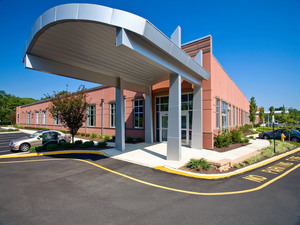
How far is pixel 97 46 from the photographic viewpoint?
7.44 m

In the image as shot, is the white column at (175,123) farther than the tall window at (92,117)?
No

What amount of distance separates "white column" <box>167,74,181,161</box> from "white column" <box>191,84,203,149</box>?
3782 millimetres

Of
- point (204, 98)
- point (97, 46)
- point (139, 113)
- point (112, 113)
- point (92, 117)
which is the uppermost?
point (97, 46)


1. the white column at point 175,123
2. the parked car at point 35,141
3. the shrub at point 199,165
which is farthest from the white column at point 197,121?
the parked car at point 35,141

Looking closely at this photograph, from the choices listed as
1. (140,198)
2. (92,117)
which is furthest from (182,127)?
(92,117)

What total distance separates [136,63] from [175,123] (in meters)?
4.19

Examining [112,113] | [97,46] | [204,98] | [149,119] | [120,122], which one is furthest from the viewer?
[112,113]

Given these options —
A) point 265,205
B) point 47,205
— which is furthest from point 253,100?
point 47,205

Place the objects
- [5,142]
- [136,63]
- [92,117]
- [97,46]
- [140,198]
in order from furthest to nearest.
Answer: [92,117] < [5,142] < [136,63] < [97,46] < [140,198]

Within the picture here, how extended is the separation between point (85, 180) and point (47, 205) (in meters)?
1.89

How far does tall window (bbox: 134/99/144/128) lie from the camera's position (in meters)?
16.9

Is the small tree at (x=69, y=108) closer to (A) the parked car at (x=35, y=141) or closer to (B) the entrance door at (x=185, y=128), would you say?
(A) the parked car at (x=35, y=141)

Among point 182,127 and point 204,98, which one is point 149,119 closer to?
point 182,127

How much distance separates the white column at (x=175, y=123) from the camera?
8.64 metres
